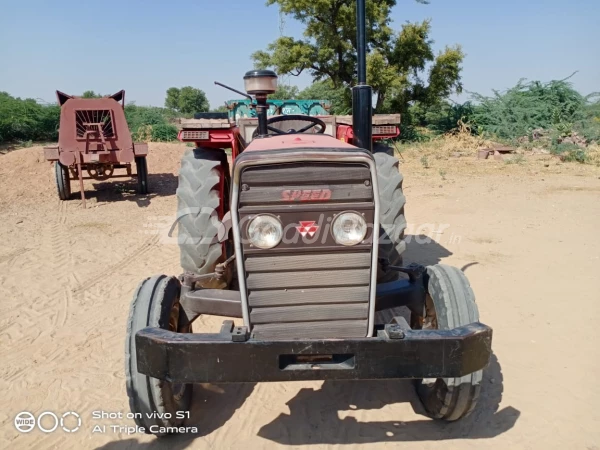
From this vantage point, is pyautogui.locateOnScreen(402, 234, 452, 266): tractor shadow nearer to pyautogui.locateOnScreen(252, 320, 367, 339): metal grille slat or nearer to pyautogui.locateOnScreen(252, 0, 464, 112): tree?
pyautogui.locateOnScreen(252, 320, 367, 339): metal grille slat

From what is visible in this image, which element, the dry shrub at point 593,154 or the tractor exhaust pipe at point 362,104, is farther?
the dry shrub at point 593,154

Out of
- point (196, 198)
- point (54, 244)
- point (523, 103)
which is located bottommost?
point (54, 244)

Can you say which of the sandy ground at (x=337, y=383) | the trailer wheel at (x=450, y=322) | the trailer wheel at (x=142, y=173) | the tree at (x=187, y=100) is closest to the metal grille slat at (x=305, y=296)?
the trailer wheel at (x=450, y=322)

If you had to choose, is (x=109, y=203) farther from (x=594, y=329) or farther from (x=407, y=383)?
(x=594, y=329)

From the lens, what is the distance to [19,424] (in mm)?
2977

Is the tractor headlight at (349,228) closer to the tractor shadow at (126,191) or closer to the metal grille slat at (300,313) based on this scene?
the metal grille slat at (300,313)

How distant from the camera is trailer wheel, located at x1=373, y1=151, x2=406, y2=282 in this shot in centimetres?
346

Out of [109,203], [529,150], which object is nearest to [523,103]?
[529,150]

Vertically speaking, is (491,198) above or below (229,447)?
above

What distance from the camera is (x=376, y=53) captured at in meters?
20.3

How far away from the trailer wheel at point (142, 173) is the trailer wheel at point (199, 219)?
6759 mm

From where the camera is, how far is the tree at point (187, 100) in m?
53.4

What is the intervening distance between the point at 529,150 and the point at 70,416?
1561cm

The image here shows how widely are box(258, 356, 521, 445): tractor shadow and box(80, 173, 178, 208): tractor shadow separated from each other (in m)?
6.96
